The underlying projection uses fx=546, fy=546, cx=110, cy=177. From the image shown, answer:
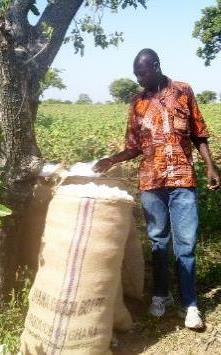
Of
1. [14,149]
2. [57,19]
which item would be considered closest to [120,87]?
[57,19]

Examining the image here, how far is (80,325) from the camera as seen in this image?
346 cm

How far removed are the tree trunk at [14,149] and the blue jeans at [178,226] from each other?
3.01 ft

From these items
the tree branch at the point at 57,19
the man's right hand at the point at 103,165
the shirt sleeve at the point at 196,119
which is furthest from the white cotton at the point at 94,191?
the tree branch at the point at 57,19

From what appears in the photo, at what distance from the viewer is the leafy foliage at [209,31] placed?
3191 centimetres

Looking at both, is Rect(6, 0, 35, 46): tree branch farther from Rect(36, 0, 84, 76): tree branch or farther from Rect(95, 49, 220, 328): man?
Rect(95, 49, 220, 328): man

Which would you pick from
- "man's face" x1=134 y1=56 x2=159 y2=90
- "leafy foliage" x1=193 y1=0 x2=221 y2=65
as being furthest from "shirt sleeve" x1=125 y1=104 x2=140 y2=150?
"leafy foliage" x1=193 y1=0 x2=221 y2=65

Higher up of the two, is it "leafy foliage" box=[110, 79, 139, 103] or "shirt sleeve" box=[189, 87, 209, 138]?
"leafy foliage" box=[110, 79, 139, 103]

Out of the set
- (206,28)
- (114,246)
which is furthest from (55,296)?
(206,28)

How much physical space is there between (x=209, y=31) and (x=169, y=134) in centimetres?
3011

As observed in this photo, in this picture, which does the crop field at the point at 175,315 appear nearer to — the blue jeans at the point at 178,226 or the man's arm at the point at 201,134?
the blue jeans at the point at 178,226

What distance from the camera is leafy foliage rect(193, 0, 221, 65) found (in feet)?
105

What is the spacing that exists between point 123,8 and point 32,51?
207 cm

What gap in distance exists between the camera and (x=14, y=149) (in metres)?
3.89

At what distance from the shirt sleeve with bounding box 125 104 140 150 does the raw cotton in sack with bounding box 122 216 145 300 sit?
58cm
